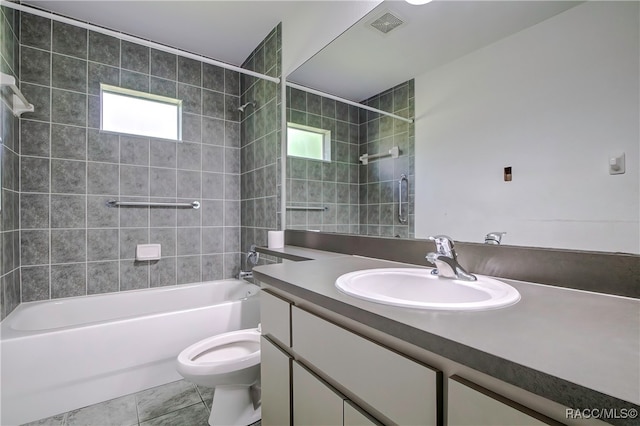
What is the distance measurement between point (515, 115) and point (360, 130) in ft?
2.59

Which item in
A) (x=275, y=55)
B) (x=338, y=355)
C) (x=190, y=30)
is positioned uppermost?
(x=190, y=30)

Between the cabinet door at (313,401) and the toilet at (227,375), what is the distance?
0.58m

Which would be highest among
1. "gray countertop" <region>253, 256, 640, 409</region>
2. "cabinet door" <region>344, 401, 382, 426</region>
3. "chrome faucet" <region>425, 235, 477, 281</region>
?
"chrome faucet" <region>425, 235, 477, 281</region>

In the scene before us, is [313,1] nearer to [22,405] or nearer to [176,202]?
[176,202]

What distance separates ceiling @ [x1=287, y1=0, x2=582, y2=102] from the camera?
96cm

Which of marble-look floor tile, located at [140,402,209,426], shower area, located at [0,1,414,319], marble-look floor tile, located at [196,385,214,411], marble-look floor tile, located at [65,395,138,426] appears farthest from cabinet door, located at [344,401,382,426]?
marble-look floor tile, located at [65,395,138,426]

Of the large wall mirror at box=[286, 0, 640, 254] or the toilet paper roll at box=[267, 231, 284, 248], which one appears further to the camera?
the toilet paper roll at box=[267, 231, 284, 248]

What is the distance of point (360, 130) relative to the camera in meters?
1.59

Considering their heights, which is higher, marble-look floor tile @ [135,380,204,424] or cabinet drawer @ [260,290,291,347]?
cabinet drawer @ [260,290,291,347]

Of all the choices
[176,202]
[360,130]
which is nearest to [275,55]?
[360,130]

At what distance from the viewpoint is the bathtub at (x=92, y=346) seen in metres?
1.47

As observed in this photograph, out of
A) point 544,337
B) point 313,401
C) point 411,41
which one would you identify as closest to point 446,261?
point 544,337

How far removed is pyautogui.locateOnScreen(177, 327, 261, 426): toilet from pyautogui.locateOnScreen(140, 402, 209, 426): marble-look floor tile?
10 cm

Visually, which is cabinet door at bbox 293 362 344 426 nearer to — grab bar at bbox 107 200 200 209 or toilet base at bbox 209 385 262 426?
toilet base at bbox 209 385 262 426
